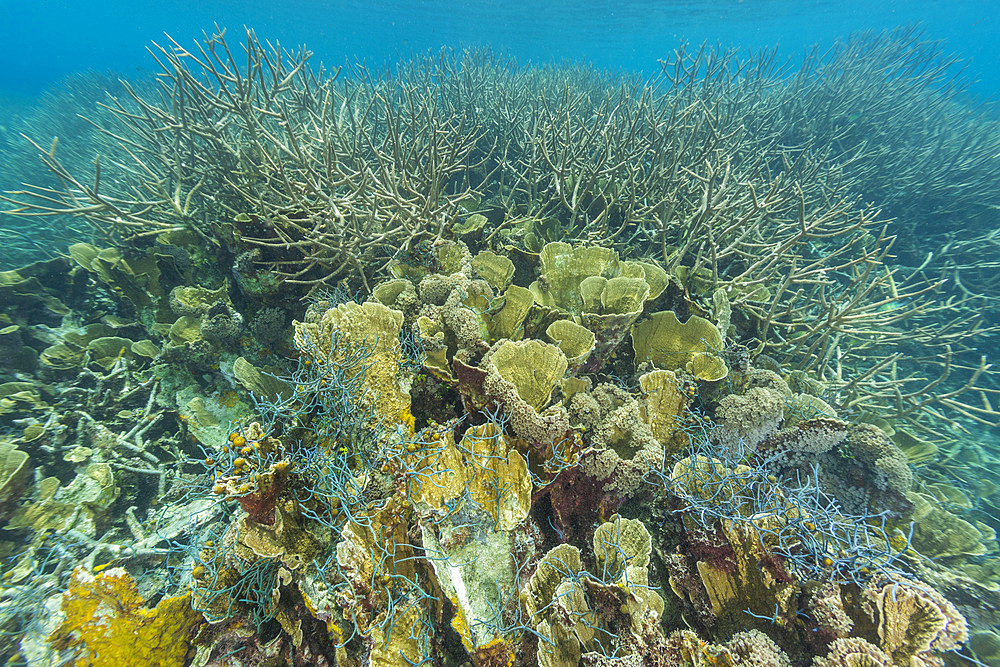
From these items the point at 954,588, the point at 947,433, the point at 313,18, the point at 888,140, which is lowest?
the point at 947,433

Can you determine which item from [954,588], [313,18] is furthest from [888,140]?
[313,18]

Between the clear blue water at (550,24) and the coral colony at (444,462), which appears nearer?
the coral colony at (444,462)

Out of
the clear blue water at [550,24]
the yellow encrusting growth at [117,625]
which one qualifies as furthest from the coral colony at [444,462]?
the clear blue water at [550,24]

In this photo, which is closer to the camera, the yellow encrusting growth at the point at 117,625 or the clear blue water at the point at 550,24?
the yellow encrusting growth at the point at 117,625

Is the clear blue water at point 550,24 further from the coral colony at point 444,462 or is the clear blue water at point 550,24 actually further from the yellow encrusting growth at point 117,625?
the yellow encrusting growth at point 117,625

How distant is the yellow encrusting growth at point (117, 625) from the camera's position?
137 cm

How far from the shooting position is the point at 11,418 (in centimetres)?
266

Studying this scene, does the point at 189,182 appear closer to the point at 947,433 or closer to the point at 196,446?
the point at 196,446

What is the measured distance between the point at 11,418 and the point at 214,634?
2701 millimetres

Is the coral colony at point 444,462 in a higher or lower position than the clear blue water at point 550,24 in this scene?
lower

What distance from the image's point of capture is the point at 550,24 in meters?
44.3

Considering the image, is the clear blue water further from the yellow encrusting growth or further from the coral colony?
the yellow encrusting growth

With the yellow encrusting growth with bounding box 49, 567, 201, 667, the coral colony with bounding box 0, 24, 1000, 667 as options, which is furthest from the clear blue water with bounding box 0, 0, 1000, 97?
the yellow encrusting growth with bounding box 49, 567, 201, 667

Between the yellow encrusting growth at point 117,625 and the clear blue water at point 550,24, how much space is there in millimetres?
26706
